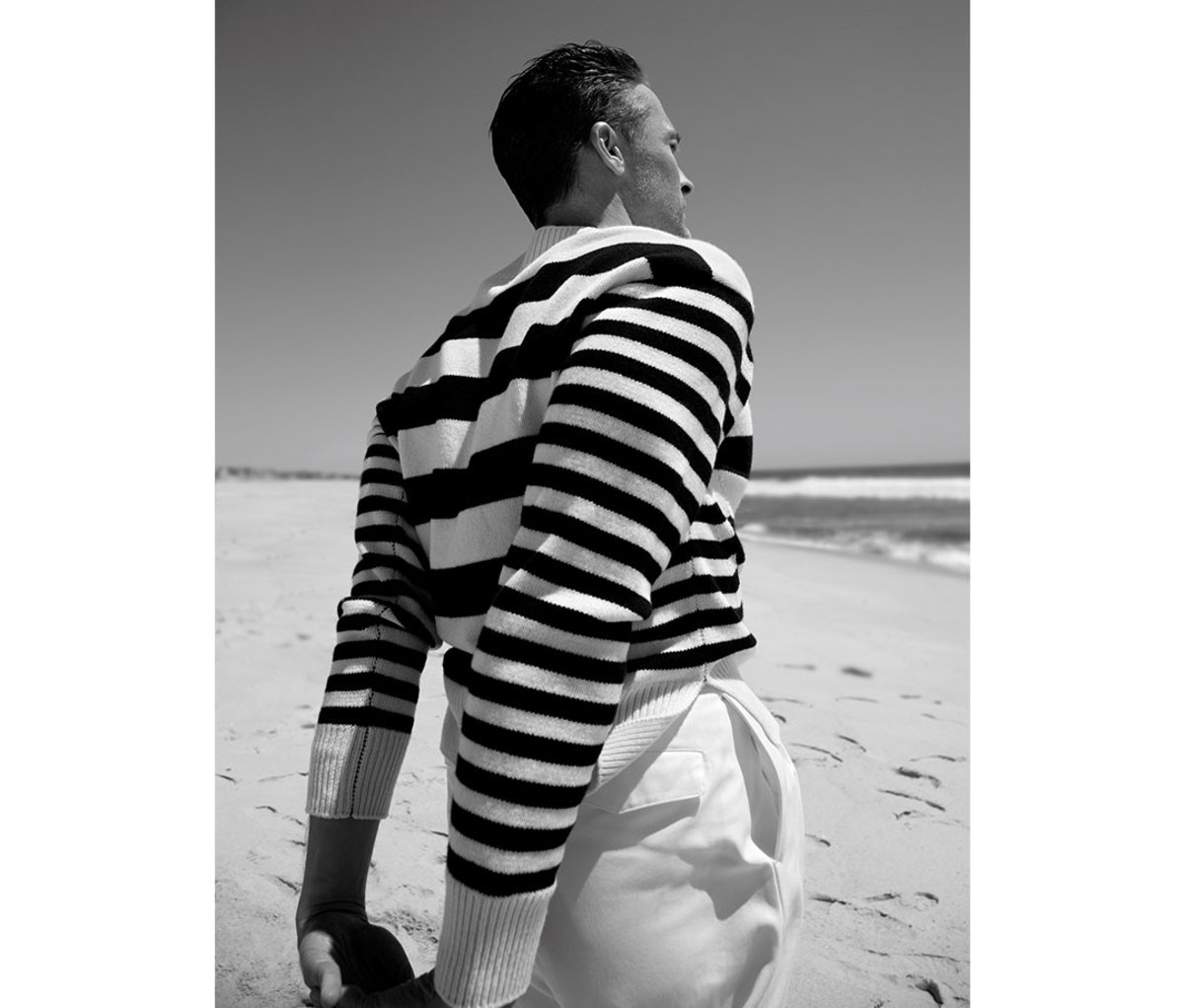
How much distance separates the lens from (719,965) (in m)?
0.68

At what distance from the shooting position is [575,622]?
0.52 m

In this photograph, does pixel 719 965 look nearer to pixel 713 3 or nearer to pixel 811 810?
pixel 811 810

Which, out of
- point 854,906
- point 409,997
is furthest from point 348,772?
point 854,906

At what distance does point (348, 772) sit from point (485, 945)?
0.83 ft

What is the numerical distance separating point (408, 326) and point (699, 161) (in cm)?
85

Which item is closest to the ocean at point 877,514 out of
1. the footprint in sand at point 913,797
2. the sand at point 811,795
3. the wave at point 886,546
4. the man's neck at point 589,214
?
the wave at point 886,546

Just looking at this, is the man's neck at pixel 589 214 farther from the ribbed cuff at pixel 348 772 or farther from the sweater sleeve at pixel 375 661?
the ribbed cuff at pixel 348 772

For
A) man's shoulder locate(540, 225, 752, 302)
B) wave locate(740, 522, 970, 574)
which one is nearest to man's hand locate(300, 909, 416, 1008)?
man's shoulder locate(540, 225, 752, 302)

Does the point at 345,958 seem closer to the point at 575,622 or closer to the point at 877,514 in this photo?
the point at 575,622

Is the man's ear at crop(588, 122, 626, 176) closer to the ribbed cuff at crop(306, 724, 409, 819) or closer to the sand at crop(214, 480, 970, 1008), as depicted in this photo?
the ribbed cuff at crop(306, 724, 409, 819)

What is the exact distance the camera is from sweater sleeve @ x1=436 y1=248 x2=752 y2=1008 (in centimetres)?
52

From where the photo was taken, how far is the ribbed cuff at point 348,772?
0.75m
